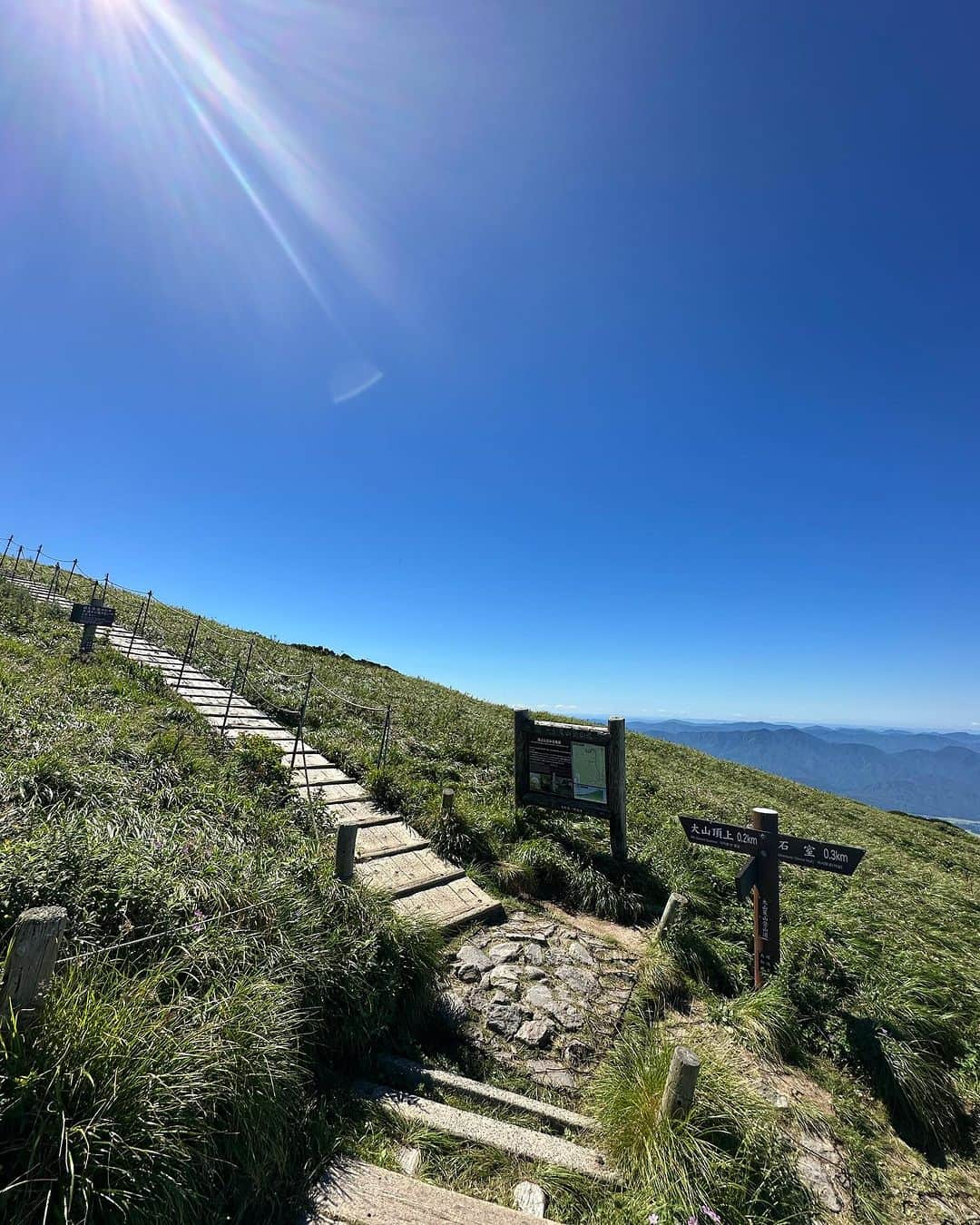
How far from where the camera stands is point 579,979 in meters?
5.29

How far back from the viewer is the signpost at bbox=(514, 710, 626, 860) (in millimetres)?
7867

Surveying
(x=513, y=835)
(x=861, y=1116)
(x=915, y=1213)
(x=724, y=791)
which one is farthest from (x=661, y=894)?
(x=724, y=791)

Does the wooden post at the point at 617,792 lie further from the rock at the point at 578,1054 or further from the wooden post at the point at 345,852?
the wooden post at the point at 345,852

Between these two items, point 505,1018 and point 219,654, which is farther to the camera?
point 219,654

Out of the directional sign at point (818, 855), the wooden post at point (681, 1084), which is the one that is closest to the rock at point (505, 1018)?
the wooden post at point (681, 1084)

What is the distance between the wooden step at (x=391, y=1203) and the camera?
2799 millimetres

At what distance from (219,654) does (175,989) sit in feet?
49.1

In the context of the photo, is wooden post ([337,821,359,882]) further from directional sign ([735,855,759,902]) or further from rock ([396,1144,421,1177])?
directional sign ([735,855,759,902])

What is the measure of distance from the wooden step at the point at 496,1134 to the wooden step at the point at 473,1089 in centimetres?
13

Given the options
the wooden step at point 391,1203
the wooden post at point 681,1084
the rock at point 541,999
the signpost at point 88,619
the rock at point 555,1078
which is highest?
the signpost at point 88,619

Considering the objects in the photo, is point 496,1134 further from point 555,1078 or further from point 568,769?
point 568,769

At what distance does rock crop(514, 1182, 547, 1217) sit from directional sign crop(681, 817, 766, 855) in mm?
3623

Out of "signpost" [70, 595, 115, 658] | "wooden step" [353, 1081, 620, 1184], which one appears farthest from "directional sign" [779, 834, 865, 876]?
"signpost" [70, 595, 115, 658]

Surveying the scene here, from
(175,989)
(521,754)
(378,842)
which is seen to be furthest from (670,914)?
(175,989)
